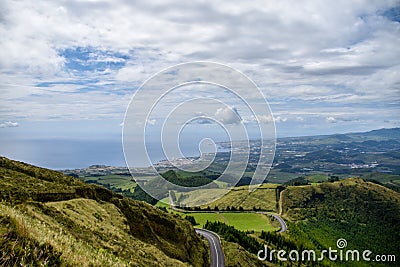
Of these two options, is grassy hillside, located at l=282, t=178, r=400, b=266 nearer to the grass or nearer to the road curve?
the grass

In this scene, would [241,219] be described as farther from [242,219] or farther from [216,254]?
[216,254]

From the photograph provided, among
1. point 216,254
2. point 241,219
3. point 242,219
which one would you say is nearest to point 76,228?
point 216,254

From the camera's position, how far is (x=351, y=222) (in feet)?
579

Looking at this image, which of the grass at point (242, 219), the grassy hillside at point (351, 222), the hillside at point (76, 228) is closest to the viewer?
the hillside at point (76, 228)

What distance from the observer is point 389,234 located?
16388 cm

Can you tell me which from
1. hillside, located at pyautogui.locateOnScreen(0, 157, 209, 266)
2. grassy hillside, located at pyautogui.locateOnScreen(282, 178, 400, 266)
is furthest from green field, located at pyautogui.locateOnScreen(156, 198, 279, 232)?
hillside, located at pyautogui.locateOnScreen(0, 157, 209, 266)

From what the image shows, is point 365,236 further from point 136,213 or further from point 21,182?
point 21,182

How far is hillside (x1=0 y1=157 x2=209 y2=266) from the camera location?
32.0 feet

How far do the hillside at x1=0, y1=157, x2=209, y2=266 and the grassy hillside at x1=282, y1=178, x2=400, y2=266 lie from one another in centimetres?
10332

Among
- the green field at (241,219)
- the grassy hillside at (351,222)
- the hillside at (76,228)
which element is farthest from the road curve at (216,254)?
the green field at (241,219)

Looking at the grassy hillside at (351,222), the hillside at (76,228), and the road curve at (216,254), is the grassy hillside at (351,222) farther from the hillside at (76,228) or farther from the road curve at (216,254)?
the hillside at (76,228)

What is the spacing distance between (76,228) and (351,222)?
187 metres

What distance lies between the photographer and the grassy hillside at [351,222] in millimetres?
152500

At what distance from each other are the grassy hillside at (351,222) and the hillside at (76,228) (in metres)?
103
